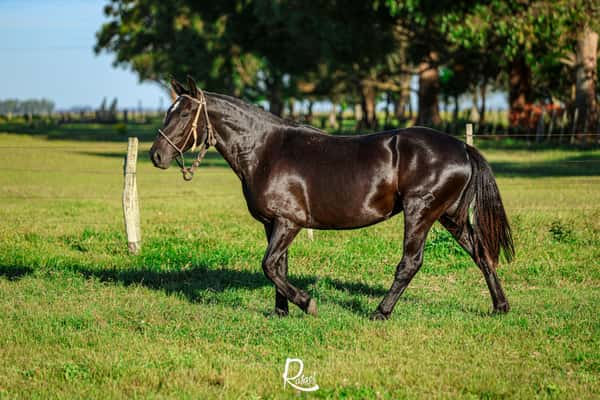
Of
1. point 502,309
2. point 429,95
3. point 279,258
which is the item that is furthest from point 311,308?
point 429,95

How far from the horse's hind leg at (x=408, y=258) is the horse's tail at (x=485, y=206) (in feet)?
1.89

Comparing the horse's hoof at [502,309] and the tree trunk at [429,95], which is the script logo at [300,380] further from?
the tree trunk at [429,95]

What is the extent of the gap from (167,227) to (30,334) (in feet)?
24.7

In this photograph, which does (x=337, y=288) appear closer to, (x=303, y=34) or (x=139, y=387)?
(x=139, y=387)

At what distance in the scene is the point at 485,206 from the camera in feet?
28.8

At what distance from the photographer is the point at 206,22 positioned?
54.1m

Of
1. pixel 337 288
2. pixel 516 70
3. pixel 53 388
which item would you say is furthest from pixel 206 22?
pixel 53 388

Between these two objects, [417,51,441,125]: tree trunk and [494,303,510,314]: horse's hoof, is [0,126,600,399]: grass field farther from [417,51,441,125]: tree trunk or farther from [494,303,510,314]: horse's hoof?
Answer: [417,51,441,125]: tree trunk

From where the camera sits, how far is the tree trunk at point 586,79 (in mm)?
34438

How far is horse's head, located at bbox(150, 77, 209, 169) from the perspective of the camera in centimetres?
825

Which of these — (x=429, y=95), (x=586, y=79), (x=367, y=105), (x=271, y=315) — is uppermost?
(x=586, y=79)

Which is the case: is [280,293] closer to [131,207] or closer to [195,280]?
[195,280]

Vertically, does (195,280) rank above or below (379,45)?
below

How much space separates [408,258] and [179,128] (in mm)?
2707
